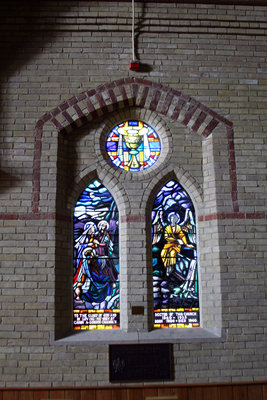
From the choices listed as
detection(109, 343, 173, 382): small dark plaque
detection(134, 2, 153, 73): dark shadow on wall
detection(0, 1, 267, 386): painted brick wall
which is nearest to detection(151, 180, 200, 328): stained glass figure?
detection(0, 1, 267, 386): painted brick wall

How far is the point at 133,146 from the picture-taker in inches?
271

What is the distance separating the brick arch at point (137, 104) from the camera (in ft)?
21.7

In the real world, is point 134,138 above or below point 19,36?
below

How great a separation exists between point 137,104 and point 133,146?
1.95 ft

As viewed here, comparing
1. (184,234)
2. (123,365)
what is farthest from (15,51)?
(123,365)

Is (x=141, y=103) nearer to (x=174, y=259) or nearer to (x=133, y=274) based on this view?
(x=174, y=259)

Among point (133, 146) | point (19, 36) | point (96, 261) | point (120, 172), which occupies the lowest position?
point (96, 261)

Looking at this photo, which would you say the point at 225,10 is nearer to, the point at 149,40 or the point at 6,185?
the point at 149,40

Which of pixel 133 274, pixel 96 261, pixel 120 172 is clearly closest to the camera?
pixel 133 274

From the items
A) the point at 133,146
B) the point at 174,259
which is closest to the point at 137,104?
the point at 133,146

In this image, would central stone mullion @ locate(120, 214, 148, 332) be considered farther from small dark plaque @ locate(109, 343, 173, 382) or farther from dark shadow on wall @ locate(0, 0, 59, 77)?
dark shadow on wall @ locate(0, 0, 59, 77)

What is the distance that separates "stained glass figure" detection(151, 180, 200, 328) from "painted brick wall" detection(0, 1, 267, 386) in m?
0.16

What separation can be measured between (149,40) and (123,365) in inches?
174

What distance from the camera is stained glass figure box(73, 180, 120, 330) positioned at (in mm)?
6371
